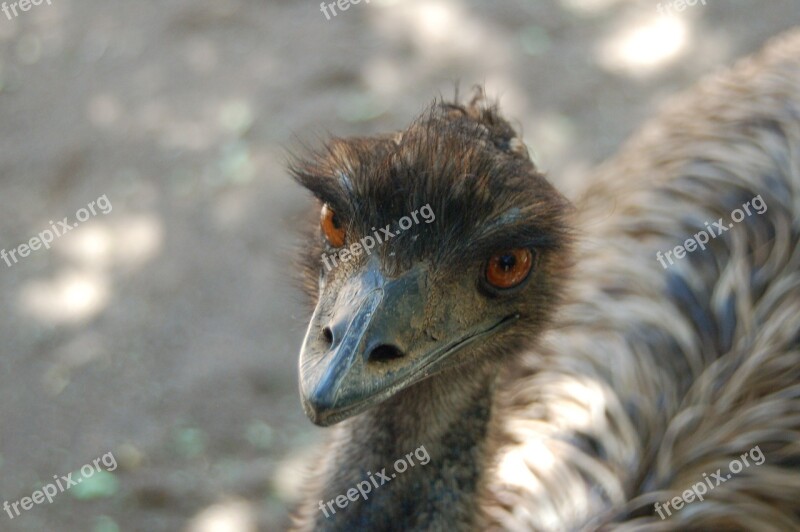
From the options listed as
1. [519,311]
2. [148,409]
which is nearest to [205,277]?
[148,409]

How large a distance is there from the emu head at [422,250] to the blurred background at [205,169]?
1.65 metres

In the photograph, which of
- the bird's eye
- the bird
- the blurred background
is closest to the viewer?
the bird

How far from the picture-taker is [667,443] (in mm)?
2518

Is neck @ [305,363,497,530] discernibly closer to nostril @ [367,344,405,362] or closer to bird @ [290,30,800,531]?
bird @ [290,30,800,531]

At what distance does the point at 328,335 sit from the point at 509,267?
0.46m

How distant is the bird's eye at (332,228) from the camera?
6.77ft

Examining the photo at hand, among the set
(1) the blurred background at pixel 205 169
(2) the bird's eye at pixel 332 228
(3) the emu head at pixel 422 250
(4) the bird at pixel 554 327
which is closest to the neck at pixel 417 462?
(4) the bird at pixel 554 327

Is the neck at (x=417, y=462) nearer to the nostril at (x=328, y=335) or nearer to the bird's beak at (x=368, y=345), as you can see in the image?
the bird's beak at (x=368, y=345)

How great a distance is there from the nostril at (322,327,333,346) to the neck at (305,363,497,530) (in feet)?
1.31

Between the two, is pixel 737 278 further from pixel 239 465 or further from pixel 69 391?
pixel 69 391

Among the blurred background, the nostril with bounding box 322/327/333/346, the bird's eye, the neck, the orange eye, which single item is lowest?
the neck

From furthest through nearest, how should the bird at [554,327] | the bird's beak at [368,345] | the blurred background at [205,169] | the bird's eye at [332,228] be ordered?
the blurred background at [205,169], the bird's eye at [332,228], the bird at [554,327], the bird's beak at [368,345]

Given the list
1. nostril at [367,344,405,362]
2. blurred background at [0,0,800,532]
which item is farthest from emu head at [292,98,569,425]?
blurred background at [0,0,800,532]

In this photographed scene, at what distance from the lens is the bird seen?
1932 mm
